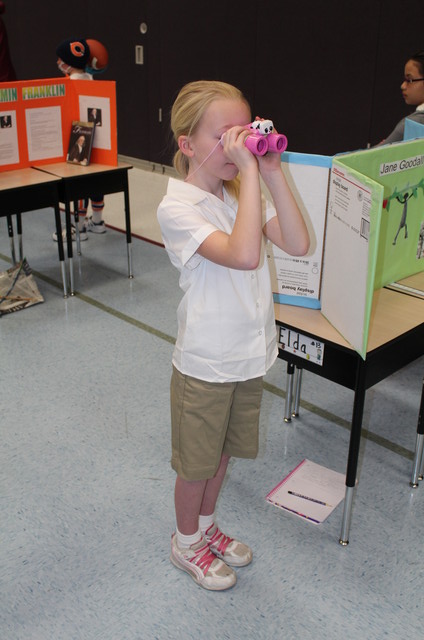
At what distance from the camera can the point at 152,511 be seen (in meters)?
2.25

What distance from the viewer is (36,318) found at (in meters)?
3.70

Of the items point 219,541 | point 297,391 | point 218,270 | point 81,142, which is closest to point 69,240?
point 81,142

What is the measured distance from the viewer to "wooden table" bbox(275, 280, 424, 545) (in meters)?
1.88

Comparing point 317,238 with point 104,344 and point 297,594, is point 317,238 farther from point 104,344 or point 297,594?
point 104,344

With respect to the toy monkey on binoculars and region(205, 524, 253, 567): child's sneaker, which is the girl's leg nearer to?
region(205, 524, 253, 567): child's sneaker

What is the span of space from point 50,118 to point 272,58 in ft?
7.69

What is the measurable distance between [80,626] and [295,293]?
116 centimetres

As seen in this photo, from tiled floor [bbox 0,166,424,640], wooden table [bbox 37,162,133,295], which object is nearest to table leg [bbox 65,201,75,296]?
wooden table [bbox 37,162,133,295]

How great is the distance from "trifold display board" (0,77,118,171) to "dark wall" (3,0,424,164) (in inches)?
81.1

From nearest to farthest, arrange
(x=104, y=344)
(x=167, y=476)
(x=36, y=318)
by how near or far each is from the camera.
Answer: (x=167, y=476) < (x=104, y=344) < (x=36, y=318)

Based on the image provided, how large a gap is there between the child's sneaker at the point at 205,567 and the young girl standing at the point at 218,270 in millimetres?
131

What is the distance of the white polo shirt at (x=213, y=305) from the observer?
5.23 ft

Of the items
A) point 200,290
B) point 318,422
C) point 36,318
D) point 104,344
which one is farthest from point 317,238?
point 36,318

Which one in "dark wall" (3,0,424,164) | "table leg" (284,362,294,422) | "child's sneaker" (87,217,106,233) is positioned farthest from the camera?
"child's sneaker" (87,217,106,233)
